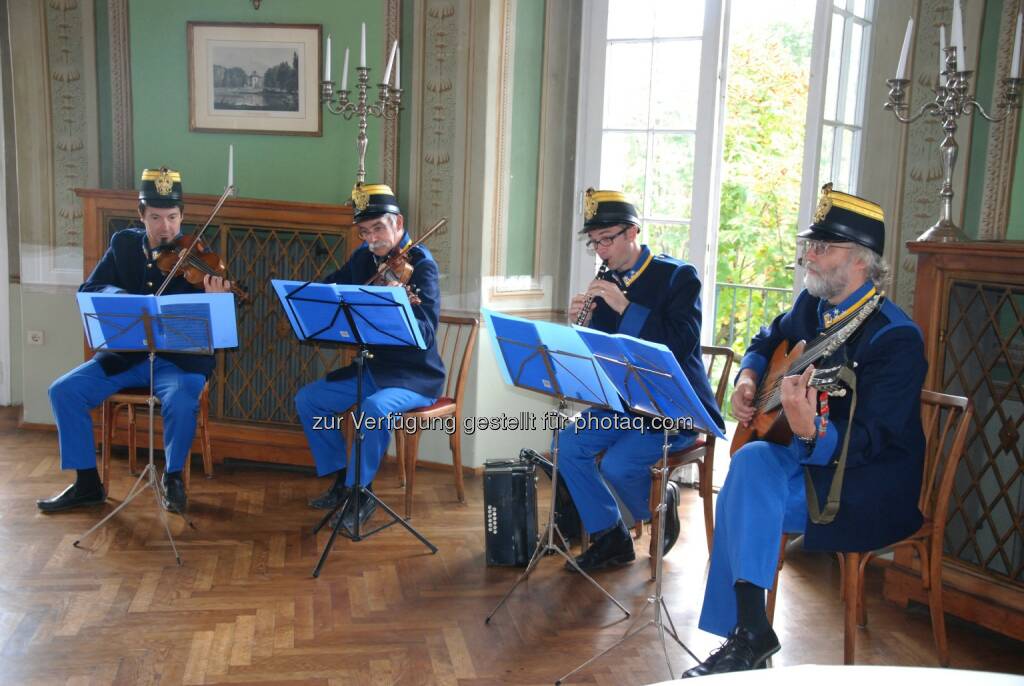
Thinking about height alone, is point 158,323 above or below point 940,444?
above

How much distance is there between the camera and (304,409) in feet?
12.3

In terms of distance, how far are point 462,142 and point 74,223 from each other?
2.02m

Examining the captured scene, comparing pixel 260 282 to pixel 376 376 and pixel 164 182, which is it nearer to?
pixel 164 182

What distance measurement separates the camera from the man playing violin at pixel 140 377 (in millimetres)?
3719

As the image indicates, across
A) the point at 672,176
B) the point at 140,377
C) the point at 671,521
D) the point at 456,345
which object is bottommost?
the point at 671,521

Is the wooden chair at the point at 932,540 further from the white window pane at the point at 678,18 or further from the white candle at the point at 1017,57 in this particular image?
the white window pane at the point at 678,18

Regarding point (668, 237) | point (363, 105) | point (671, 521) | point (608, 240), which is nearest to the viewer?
point (608, 240)

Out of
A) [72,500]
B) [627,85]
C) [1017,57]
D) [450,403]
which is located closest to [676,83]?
[627,85]

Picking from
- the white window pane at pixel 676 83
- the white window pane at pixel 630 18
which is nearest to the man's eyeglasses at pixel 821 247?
the white window pane at pixel 676 83

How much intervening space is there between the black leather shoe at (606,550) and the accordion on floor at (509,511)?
189 mm

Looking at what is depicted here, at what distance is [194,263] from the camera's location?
382cm

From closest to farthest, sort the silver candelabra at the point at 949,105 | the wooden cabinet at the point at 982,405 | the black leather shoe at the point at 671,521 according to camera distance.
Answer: the wooden cabinet at the point at 982,405 → the silver candelabra at the point at 949,105 → the black leather shoe at the point at 671,521

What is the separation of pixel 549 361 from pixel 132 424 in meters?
2.27

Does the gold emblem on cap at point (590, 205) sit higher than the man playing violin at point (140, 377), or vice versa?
the gold emblem on cap at point (590, 205)
